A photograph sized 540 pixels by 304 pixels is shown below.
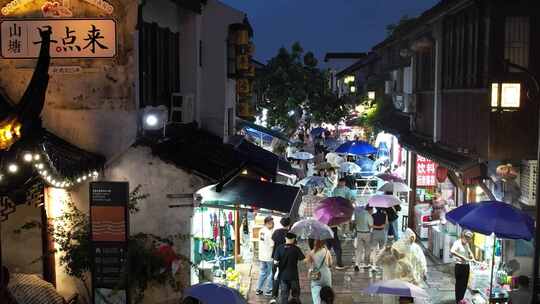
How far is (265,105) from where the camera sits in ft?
119

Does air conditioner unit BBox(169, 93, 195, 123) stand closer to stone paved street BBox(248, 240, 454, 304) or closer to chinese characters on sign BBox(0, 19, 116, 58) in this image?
chinese characters on sign BBox(0, 19, 116, 58)

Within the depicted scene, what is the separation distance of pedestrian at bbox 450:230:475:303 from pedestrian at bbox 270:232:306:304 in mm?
3658

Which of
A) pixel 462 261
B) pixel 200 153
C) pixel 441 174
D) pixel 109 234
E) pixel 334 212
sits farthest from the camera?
pixel 441 174

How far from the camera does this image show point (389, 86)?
36.5m

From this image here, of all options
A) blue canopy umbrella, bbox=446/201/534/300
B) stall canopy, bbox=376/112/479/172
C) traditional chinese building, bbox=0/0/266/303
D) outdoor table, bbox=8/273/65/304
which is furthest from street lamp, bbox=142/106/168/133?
stall canopy, bbox=376/112/479/172

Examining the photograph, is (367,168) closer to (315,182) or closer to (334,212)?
(315,182)

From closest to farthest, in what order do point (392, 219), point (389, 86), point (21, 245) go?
1. point (21, 245)
2. point (392, 219)
3. point (389, 86)

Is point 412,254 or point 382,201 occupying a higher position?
point 382,201

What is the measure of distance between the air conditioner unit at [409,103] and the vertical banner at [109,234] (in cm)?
1616

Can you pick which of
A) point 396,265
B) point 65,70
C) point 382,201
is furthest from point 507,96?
point 65,70

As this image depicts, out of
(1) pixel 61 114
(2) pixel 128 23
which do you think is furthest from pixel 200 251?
(2) pixel 128 23

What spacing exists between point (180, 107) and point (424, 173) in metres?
11.3

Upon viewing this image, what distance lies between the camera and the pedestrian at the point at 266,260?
16938 mm

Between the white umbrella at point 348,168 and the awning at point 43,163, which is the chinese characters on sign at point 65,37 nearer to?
the awning at point 43,163
